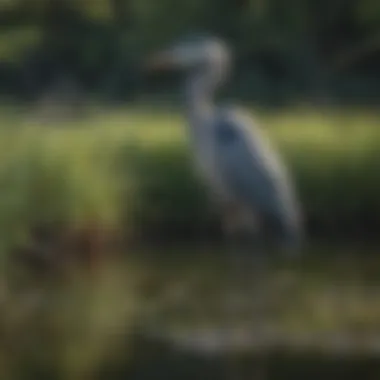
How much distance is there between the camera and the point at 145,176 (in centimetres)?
614

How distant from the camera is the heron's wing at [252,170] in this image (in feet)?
18.3

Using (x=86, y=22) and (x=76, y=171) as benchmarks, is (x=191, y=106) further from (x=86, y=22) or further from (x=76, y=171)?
(x=86, y=22)

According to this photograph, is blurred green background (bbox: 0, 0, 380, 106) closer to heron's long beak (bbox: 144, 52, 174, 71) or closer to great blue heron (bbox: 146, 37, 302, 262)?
heron's long beak (bbox: 144, 52, 174, 71)

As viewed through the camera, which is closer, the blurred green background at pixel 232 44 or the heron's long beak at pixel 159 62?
the heron's long beak at pixel 159 62

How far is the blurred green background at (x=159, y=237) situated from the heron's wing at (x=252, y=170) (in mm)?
224

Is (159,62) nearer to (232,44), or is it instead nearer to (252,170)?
(232,44)

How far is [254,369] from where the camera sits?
3.85 metres

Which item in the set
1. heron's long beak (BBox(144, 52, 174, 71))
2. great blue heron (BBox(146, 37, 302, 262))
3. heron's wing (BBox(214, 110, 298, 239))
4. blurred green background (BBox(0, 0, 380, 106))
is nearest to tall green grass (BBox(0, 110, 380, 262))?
great blue heron (BBox(146, 37, 302, 262))

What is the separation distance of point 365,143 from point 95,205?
5.99 feet

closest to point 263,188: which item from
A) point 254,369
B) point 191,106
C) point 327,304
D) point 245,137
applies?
point 245,137

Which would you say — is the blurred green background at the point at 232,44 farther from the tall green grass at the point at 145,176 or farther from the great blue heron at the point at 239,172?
the great blue heron at the point at 239,172

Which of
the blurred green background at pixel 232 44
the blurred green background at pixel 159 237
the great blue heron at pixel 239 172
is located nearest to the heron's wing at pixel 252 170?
the great blue heron at pixel 239 172

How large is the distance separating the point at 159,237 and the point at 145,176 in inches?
15.9

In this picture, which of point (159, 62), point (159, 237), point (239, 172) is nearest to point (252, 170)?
point (239, 172)
